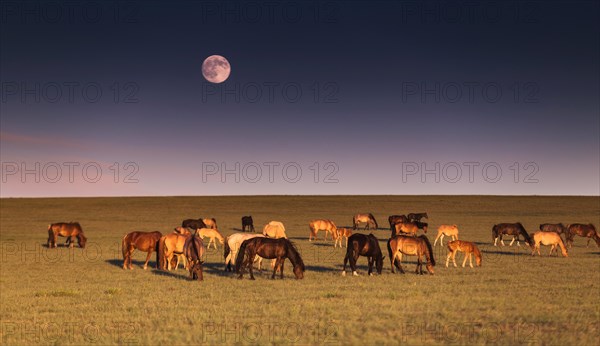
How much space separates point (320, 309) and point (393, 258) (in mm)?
8148

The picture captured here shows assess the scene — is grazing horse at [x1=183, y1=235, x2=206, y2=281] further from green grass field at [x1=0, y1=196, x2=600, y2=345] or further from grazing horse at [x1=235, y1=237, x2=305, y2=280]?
grazing horse at [x1=235, y1=237, x2=305, y2=280]

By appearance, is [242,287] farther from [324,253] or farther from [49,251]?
[49,251]

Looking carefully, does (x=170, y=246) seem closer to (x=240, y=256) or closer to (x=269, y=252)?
(x=240, y=256)

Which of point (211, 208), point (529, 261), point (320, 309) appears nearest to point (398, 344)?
point (320, 309)

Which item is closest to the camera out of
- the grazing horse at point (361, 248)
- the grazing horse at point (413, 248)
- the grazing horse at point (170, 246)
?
the grazing horse at point (361, 248)

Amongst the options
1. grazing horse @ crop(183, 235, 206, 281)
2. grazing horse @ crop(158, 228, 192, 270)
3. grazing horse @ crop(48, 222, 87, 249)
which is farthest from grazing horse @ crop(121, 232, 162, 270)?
grazing horse @ crop(48, 222, 87, 249)

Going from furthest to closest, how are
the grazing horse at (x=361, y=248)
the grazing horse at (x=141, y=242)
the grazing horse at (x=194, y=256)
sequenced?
the grazing horse at (x=141, y=242)
the grazing horse at (x=361, y=248)
the grazing horse at (x=194, y=256)

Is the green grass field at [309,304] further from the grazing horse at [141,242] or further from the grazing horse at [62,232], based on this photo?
the grazing horse at [62,232]

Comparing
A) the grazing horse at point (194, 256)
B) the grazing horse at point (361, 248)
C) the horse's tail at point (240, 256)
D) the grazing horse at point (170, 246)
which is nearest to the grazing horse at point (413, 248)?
the grazing horse at point (361, 248)

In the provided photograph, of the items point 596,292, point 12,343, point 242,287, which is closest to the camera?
point 12,343

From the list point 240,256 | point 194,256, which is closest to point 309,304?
point 240,256

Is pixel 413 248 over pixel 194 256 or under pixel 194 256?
over

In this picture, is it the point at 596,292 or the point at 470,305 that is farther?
the point at 596,292

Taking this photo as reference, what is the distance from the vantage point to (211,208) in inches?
4001
